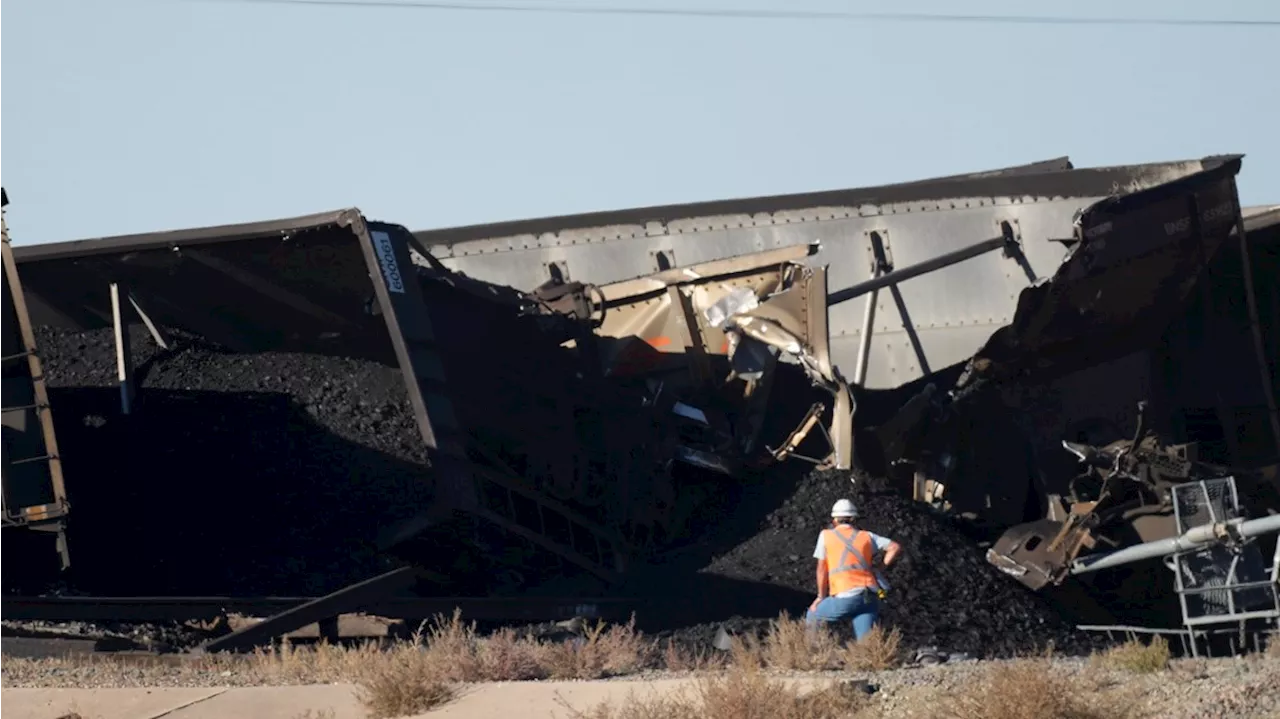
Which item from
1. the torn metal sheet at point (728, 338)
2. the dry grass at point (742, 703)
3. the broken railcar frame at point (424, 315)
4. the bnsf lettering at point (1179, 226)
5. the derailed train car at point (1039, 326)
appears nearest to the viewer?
the dry grass at point (742, 703)

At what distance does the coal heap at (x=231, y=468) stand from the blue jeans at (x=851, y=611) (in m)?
3.18

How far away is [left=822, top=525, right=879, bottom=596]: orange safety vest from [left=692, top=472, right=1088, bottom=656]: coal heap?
0.95 m

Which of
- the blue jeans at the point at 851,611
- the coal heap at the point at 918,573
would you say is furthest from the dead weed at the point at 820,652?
the coal heap at the point at 918,573

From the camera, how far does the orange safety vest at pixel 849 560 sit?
9.44 m

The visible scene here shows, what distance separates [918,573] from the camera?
1105 cm

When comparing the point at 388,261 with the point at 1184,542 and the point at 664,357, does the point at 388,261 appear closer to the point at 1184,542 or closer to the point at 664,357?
the point at 664,357

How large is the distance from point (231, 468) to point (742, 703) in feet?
19.7

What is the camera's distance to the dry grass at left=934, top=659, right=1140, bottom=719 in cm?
627

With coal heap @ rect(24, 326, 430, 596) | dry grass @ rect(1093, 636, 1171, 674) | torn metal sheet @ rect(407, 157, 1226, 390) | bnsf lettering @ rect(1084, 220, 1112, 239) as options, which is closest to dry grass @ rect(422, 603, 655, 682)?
coal heap @ rect(24, 326, 430, 596)

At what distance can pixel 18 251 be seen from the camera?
11.8 metres

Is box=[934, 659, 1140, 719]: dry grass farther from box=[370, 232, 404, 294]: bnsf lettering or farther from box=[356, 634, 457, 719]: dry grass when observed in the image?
box=[370, 232, 404, 294]: bnsf lettering

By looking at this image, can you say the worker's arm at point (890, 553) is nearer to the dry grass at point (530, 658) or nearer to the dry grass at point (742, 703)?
the dry grass at point (530, 658)

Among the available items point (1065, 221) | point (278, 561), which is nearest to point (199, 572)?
point (278, 561)

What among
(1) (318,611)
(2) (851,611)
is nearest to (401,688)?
(1) (318,611)
